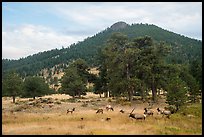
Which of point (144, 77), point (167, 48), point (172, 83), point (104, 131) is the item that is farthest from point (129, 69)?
point (104, 131)

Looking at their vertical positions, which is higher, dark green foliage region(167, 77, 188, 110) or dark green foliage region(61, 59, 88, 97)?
dark green foliage region(61, 59, 88, 97)

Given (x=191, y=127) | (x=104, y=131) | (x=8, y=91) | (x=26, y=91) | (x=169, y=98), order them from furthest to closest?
1. (x=26, y=91)
2. (x=8, y=91)
3. (x=169, y=98)
4. (x=191, y=127)
5. (x=104, y=131)

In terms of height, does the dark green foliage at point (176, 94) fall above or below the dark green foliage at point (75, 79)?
below

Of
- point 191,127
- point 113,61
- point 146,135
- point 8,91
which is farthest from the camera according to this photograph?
point 8,91

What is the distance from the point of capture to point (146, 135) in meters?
26.1

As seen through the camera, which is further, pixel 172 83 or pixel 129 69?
Answer: pixel 129 69

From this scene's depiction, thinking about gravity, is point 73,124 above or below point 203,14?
below

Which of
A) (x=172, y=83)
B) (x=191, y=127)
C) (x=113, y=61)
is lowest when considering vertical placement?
(x=191, y=127)

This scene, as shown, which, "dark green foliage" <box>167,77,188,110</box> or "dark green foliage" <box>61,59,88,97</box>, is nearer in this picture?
"dark green foliage" <box>167,77,188,110</box>

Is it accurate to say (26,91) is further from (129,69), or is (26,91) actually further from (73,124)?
(73,124)

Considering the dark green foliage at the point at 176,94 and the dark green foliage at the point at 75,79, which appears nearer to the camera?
the dark green foliage at the point at 176,94

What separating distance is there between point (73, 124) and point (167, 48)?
36.3 m

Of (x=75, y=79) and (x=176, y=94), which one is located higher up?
(x=75, y=79)

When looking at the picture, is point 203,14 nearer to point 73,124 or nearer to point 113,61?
point 73,124
